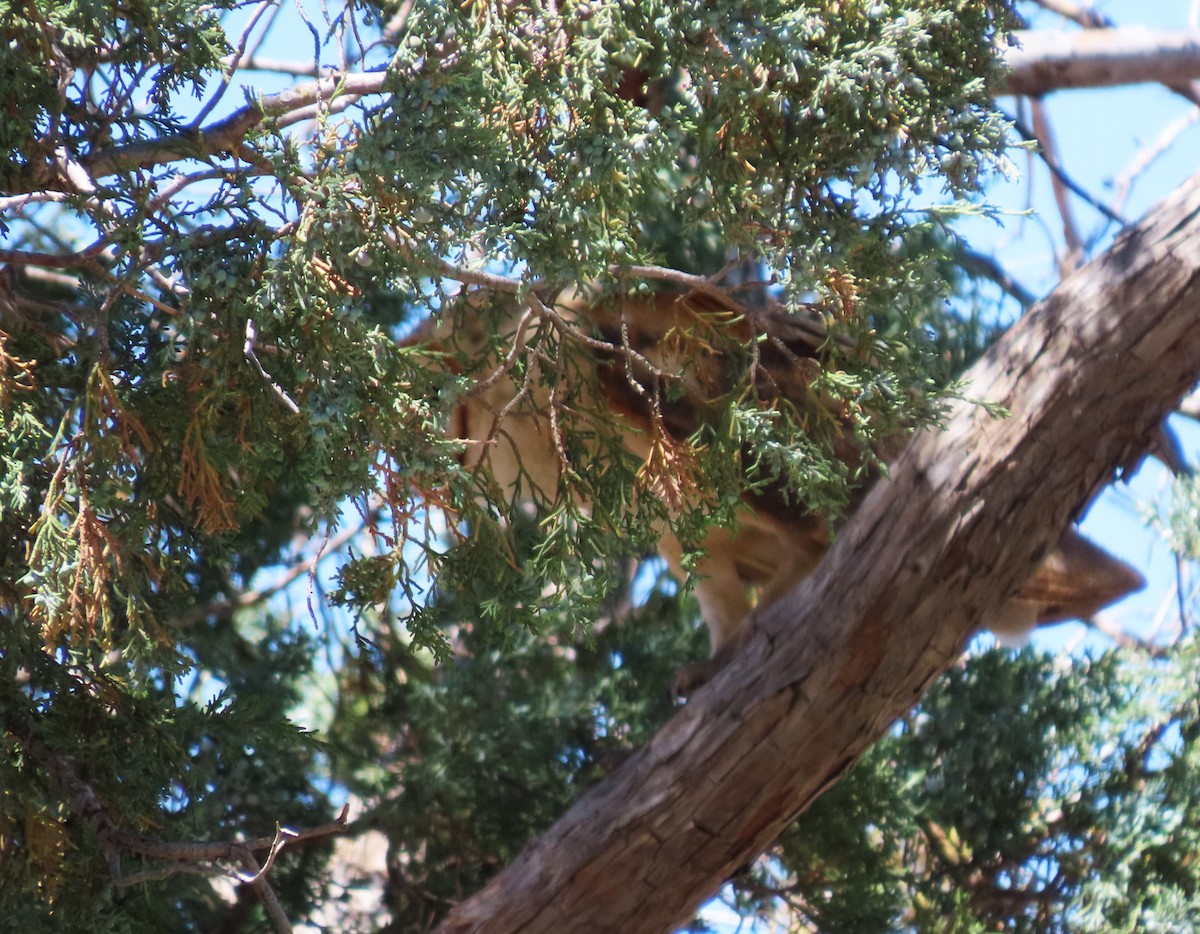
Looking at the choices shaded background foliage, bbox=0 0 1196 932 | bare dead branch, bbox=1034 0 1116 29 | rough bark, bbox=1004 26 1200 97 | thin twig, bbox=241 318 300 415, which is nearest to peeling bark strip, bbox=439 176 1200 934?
shaded background foliage, bbox=0 0 1196 932

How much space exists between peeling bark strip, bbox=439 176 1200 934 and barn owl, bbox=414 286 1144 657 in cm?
30

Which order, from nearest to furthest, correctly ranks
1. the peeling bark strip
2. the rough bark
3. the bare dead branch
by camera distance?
1. the peeling bark strip
2. the rough bark
3. the bare dead branch

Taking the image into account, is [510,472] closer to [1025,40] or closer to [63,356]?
[63,356]

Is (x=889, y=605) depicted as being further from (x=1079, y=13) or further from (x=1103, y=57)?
(x=1079, y=13)

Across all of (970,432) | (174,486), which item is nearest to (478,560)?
(174,486)

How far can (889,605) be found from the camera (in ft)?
10.5

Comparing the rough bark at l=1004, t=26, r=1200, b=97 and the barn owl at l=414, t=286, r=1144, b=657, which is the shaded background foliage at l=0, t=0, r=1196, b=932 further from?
the rough bark at l=1004, t=26, r=1200, b=97

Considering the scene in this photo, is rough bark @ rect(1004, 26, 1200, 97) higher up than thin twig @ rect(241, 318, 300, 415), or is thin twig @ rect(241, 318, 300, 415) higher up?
rough bark @ rect(1004, 26, 1200, 97)

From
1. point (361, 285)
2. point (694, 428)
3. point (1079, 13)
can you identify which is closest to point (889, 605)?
point (694, 428)

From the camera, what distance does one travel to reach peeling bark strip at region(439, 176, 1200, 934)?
3.08 metres

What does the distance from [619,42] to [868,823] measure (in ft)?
10.8

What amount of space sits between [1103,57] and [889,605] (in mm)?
2284

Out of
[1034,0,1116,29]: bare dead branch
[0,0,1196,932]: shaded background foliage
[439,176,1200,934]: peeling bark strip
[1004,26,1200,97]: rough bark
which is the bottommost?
[439,176,1200,934]: peeling bark strip

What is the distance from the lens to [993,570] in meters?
3.14
